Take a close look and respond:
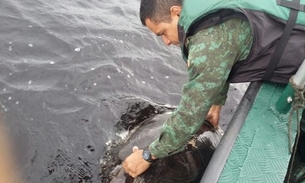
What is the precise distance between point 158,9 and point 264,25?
2.62ft

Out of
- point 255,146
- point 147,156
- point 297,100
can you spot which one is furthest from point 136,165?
point 297,100

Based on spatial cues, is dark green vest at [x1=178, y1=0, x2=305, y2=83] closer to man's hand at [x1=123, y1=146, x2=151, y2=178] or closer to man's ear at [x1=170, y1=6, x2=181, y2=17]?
man's ear at [x1=170, y1=6, x2=181, y2=17]

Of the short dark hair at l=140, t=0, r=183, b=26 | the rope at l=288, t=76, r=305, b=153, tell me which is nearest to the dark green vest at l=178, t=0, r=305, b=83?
the short dark hair at l=140, t=0, r=183, b=26

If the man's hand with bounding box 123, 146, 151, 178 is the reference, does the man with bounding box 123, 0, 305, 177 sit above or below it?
above

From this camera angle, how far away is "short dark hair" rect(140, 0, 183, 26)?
2748mm

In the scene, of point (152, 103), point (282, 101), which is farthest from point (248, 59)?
point (152, 103)

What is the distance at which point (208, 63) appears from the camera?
8.48ft

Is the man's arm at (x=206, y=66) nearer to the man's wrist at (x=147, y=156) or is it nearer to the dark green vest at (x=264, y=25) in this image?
the dark green vest at (x=264, y=25)

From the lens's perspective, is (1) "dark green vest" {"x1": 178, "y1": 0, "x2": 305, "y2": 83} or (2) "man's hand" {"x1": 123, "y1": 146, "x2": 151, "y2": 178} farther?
(2) "man's hand" {"x1": 123, "y1": 146, "x2": 151, "y2": 178}

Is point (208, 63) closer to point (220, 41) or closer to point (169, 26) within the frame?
point (220, 41)

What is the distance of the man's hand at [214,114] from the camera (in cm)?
404

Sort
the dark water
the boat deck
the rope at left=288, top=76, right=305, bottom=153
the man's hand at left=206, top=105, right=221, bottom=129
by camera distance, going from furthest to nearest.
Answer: the man's hand at left=206, top=105, right=221, bottom=129 < the dark water < the rope at left=288, top=76, right=305, bottom=153 < the boat deck

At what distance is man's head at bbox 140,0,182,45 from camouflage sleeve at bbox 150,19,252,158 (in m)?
0.22

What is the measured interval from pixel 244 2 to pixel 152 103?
237cm
